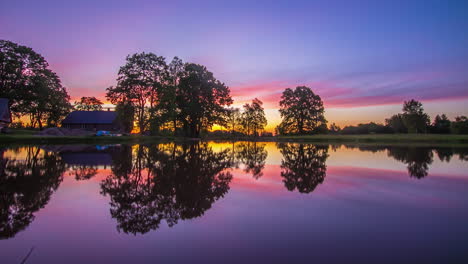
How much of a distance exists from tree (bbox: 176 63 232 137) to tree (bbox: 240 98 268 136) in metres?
34.8

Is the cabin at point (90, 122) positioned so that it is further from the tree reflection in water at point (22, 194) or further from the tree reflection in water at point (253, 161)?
the tree reflection in water at point (22, 194)

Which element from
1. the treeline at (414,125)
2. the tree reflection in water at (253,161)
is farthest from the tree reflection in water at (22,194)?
the treeline at (414,125)

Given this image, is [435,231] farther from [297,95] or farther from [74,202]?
[297,95]

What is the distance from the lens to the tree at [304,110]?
71981mm

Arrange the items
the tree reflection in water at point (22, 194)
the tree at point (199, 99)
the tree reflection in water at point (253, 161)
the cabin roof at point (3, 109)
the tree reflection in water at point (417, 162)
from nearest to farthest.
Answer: the tree reflection in water at point (22, 194)
the tree reflection in water at point (417, 162)
the tree reflection in water at point (253, 161)
the cabin roof at point (3, 109)
the tree at point (199, 99)

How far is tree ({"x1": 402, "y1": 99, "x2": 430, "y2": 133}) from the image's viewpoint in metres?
79.2

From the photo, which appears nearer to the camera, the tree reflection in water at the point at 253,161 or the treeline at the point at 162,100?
the tree reflection in water at the point at 253,161

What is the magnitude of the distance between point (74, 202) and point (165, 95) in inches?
1761

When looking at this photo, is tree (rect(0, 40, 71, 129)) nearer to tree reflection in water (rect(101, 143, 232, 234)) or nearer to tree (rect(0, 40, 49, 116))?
tree (rect(0, 40, 49, 116))

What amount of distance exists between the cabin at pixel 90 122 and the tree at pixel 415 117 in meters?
89.0

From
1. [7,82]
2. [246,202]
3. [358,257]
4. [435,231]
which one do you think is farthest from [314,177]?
[7,82]

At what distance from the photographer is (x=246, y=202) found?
6438mm

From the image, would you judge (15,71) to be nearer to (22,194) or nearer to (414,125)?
(22,194)

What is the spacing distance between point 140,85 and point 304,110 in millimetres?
45337
